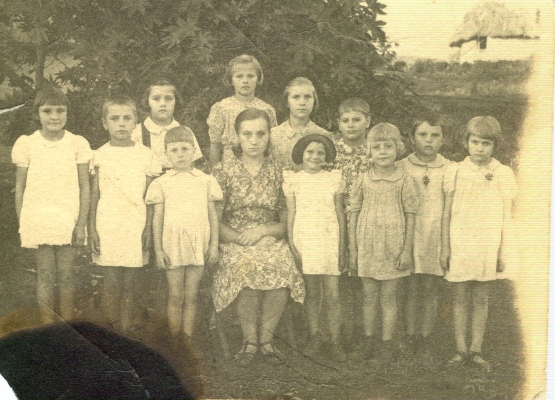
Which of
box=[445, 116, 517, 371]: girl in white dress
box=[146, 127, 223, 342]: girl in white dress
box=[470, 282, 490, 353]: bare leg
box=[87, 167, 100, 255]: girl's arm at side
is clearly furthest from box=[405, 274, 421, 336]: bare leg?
box=[87, 167, 100, 255]: girl's arm at side

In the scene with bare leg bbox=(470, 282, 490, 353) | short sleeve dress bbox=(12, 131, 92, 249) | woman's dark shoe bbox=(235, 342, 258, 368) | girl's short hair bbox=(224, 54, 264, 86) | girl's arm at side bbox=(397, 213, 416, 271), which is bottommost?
woman's dark shoe bbox=(235, 342, 258, 368)

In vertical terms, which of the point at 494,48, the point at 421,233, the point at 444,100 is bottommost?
the point at 421,233

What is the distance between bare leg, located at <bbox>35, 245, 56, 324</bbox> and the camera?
524 cm

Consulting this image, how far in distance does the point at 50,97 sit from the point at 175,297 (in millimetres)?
1444

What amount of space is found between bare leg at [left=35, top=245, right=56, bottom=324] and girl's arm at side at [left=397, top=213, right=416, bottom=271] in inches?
83.7

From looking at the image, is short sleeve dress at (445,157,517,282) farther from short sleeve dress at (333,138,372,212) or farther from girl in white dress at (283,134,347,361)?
girl in white dress at (283,134,347,361)

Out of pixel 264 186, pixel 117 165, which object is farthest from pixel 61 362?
pixel 264 186

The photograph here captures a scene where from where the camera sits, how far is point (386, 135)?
5.19 m

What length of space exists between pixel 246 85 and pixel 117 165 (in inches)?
36.4

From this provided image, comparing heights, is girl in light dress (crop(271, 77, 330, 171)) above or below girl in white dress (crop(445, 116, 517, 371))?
above

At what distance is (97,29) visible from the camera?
5.21 metres

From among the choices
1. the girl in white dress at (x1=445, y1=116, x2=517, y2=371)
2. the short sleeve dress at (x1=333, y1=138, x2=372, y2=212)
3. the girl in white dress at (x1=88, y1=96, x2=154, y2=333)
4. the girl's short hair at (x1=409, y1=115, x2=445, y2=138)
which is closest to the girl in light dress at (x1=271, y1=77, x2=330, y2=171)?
the short sleeve dress at (x1=333, y1=138, x2=372, y2=212)

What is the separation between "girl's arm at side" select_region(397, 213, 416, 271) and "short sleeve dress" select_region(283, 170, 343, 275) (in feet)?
1.32

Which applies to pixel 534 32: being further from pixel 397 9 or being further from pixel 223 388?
pixel 223 388
